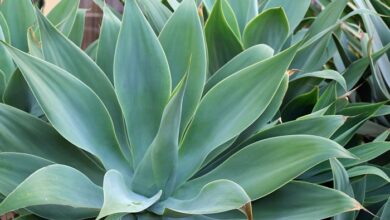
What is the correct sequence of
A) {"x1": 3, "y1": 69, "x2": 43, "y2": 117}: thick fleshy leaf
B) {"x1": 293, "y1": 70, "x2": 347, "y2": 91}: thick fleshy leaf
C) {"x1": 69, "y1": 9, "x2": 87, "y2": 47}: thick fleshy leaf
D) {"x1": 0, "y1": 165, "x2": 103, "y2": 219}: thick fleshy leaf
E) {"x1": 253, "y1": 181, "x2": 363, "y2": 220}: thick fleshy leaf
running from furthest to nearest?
{"x1": 69, "y1": 9, "x2": 87, "y2": 47}: thick fleshy leaf → {"x1": 293, "y1": 70, "x2": 347, "y2": 91}: thick fleshy leaf → {"x1": 3, "y1": 69, "x2": 43, "y2": 117}: thick fleshy leaf → {"x1": 253, "y1": 181, "x2": 363, "y2": 220}: thick fleshy leaf → {"x1": 0, "y1": 165, "x2": 103, "y2": 219}: thick fleshy leaf

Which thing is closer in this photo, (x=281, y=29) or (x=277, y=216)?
(x=277, y=216)

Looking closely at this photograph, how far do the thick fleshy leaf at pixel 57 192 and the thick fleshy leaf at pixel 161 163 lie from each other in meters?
0.05

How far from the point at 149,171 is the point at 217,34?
10.6 inches

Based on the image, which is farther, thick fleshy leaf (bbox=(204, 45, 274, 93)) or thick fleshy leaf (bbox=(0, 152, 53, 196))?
thick fleshy leaf (bbox=(204, 45, 274, 93))

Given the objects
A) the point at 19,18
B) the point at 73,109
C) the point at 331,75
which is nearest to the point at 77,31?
the point at 19,18

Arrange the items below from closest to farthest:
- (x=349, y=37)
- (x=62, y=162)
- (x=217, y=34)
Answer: (x=62, y=162), (x=217, y=34), (x=349, y=37)

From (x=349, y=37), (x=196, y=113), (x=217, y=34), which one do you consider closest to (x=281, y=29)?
(x=217, y=34)

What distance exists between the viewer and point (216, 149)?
2.09 feet

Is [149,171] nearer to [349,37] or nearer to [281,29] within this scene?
[281,29]

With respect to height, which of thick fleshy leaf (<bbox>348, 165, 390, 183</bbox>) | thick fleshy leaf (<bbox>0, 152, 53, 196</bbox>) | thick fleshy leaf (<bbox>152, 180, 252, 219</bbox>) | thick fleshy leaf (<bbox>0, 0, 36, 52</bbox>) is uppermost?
thick fleshy leaf (<bbox>0, 0, 36, 52</bbox>)

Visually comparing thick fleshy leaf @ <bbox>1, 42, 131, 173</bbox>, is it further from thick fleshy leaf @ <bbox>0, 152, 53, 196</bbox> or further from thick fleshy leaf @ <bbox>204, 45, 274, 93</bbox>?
thick fleshy leaf @ <bbox>204, 45, 274, 93</bbox>

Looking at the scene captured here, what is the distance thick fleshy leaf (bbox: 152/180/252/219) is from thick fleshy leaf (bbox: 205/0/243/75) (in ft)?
0.90

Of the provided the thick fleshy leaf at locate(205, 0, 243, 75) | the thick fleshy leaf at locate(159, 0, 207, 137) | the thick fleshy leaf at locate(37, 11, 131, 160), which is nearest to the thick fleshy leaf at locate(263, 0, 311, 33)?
the thick fleshy leaf at locate(205, 0, 243, 75)

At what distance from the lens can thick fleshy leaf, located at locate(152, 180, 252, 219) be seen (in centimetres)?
48
